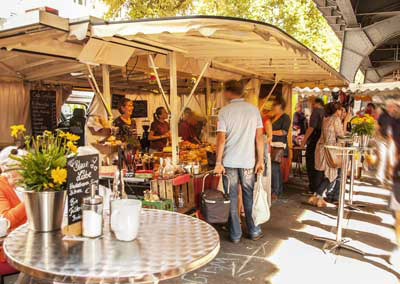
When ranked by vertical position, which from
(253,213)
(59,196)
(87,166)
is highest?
(87,166)

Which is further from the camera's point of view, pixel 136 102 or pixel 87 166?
pixel 136 102

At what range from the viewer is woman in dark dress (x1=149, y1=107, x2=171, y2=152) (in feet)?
20.0

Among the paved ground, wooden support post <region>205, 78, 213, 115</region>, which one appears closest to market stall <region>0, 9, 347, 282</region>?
wooden support post <region>205, 78, 213, 115</region>

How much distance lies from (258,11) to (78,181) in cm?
1581

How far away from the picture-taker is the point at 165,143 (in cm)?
614

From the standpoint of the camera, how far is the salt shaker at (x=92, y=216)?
1.89m

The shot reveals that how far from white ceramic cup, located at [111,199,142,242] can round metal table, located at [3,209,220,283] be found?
41mm

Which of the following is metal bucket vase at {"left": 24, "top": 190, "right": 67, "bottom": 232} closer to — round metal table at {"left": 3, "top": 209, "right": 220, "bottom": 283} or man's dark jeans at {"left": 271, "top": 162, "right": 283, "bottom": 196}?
round metal table at {"left": 3, "top": 209, "right": 220, "bottom": 283}

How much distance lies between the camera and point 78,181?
2.04 m

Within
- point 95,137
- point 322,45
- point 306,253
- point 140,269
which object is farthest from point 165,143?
point 322,45

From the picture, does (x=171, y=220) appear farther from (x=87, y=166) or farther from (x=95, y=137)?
(x=95, y=137)

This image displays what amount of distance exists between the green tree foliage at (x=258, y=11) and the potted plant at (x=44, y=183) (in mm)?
11458

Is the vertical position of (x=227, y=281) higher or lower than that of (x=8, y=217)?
lower

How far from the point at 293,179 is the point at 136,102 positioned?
5.54 meters
